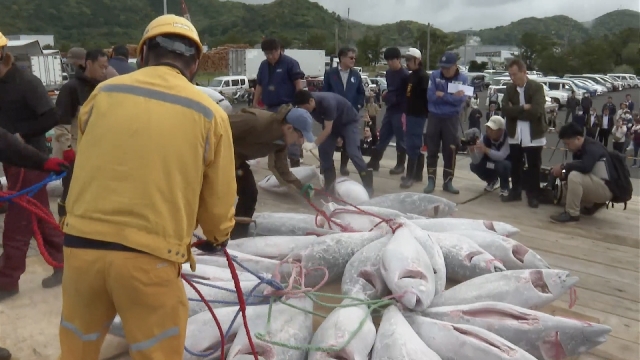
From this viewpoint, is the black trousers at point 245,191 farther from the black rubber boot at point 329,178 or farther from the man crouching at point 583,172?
the man crouching at point 583,172

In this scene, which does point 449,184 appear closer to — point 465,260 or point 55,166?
point 465,260

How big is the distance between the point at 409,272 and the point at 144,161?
2.22 m

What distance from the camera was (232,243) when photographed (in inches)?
196

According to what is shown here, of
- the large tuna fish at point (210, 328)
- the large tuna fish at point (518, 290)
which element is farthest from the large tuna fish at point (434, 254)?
the large tuna fish at point (210, 328)

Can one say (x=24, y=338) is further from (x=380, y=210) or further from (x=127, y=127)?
(x=380, y=210)

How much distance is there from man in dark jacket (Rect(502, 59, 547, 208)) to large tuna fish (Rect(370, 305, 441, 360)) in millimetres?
4318

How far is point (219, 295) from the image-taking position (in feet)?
13.1

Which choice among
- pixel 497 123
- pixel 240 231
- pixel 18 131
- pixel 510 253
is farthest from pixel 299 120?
pixel 497 123

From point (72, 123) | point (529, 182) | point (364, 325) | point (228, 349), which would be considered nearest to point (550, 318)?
point (364, 325)

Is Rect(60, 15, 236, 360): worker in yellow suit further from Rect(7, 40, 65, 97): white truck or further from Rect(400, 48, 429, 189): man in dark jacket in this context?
Rect(7, 40, 65, 97): white truck

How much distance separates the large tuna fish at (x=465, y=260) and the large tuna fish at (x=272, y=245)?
43.7 inches

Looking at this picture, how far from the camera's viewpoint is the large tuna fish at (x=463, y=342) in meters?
3.24

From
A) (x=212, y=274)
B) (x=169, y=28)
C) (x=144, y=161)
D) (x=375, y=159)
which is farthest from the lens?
(x=375, y=159)

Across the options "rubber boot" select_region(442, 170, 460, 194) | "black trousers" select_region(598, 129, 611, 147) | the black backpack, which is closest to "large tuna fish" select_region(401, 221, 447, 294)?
the black backpack
